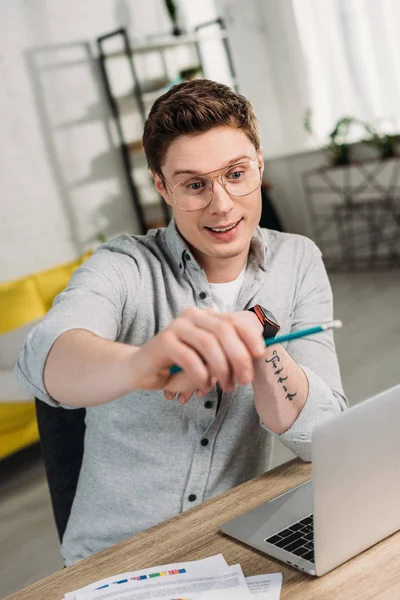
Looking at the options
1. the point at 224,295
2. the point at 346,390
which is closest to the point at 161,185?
the point at 224,295

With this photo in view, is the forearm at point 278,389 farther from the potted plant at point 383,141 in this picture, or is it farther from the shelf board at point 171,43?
the shelf board at point 171,43

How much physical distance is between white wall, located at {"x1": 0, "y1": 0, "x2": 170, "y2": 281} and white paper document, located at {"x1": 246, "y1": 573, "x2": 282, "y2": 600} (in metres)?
4.55

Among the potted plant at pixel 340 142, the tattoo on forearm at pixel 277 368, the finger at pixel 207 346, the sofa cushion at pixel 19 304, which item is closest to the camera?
the finger at pixel 207 346

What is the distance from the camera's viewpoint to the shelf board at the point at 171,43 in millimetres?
5828

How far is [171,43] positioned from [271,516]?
556 cm

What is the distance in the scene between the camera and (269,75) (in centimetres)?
667

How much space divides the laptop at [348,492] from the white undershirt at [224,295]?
54 cm

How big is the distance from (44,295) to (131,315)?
2.79 metres

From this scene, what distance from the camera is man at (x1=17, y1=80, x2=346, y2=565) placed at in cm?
126

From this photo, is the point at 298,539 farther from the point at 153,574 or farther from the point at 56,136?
the point at 56,136

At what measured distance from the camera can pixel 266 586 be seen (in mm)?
905

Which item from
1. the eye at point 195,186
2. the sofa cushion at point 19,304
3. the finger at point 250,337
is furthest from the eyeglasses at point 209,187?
the sofa cushion at point 19,304

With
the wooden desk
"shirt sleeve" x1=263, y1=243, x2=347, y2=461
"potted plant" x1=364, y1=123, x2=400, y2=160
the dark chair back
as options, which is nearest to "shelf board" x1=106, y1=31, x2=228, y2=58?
"potted plant" x1=364, y1=123, x2=400, y2=160

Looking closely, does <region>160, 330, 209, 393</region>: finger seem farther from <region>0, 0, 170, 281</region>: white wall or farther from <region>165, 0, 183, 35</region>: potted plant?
<region>165, 0, 183, 35</region>: potted plant
